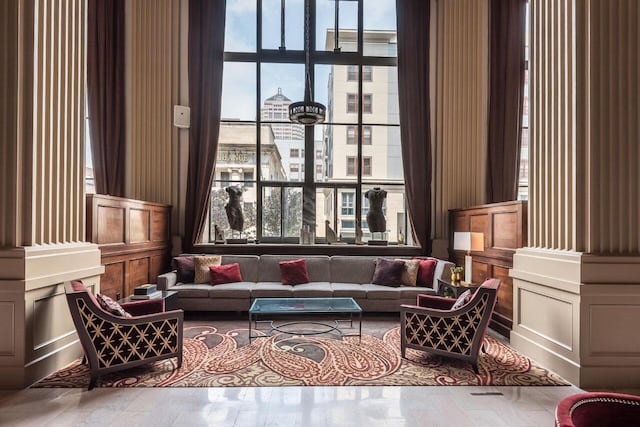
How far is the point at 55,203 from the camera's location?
3449 millimetres

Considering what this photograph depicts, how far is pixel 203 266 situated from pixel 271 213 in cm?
149

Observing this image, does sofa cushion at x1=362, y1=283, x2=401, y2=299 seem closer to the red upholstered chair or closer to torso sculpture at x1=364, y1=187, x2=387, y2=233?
torso sculpture at x1=364, y1=187, x2=387, y2=233

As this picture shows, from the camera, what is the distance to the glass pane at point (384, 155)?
6625mm

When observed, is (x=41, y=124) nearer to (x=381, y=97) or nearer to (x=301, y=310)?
(x=301, y=310)

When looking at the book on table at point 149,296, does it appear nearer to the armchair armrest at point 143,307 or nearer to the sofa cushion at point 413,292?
the armchair armrest at point 143,307

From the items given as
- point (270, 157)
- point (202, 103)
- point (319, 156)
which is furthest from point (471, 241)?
point (202, 103)

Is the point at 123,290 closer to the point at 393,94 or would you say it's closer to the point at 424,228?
the point at 424,228

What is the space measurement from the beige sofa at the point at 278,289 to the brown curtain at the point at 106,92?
1974mm

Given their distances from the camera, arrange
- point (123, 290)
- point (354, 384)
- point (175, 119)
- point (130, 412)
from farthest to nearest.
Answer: point (175, 119) → point (123, 290) → point (354, 384) → point (130, 412)

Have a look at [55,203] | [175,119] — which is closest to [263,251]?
[175,119]

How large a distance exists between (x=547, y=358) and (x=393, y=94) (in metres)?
4.65

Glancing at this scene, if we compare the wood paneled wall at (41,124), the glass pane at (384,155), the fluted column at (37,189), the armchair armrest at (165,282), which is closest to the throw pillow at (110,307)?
the fluted column at (37,189)

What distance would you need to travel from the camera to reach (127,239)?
16.1ft

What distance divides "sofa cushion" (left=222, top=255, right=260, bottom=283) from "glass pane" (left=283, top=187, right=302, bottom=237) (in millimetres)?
845
